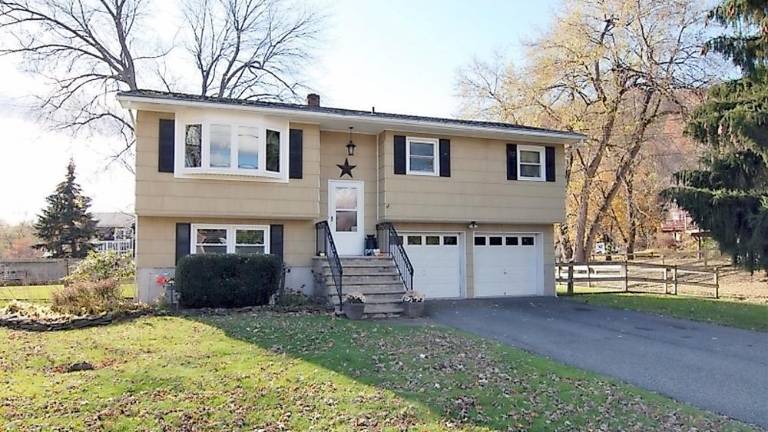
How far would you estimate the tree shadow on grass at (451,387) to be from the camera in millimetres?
5508

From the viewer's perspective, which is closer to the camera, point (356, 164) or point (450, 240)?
point (356, 164)

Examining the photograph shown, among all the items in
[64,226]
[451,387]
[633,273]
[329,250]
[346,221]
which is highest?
[64,226]

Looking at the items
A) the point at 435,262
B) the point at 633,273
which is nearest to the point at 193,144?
the point at 435,262

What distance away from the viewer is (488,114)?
2973 cm

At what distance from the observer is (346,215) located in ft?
51.6

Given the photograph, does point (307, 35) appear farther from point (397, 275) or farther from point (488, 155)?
point (397, 275)

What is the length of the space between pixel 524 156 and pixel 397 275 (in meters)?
5.99

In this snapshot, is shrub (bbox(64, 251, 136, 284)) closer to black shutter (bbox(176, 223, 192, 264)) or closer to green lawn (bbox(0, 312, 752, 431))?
black shutter (bbox(176, 223, 192, 264))

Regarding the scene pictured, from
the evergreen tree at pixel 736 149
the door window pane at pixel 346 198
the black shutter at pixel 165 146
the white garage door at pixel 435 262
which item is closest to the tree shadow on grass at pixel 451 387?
the black shutter at pixel 165 146

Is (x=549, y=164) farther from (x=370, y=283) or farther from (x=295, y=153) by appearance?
(x=295, y=153)

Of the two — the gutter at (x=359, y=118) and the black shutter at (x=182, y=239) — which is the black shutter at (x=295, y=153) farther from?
the black shutter at (x=182, y=239)

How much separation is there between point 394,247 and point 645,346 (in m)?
7.11

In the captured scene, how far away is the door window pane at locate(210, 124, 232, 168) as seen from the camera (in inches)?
538


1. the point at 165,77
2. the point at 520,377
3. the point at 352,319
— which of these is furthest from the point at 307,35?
the point at 520,377
